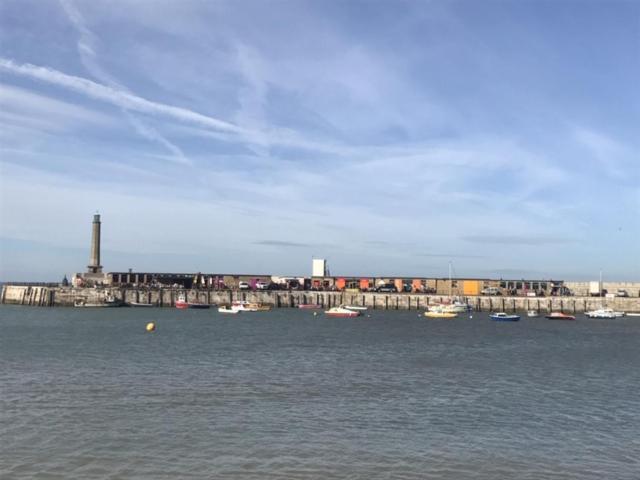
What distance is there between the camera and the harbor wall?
12006cm

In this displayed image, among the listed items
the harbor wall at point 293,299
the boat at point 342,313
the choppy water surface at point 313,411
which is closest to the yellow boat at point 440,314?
the boat at point 342,313

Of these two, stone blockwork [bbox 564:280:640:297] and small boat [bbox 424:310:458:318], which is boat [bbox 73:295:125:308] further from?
stone blockwork [bbox 564:280:640:297]

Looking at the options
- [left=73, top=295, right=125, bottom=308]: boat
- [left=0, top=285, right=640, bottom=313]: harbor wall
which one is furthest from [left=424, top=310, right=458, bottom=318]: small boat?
[left=73, top=295, right=125, bottom=308]: boat

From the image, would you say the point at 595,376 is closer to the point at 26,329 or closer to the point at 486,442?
the point at 486,442

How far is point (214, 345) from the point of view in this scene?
54062 millimetres

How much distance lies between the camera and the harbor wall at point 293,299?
120m

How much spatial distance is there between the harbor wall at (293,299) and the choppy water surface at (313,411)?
6650 centimetres

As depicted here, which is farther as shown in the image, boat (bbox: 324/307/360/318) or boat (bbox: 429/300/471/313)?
boat (bbox: 429/300/471/313)

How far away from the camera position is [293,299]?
130m

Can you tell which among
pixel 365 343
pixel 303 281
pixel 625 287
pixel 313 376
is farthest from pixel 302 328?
pixel 625 287

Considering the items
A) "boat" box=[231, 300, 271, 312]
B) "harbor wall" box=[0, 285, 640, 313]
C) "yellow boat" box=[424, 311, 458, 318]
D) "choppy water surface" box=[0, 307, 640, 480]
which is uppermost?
"harbor wall" box=[0, 285, 640, 313]

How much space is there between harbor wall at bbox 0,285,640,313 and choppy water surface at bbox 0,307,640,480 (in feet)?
218

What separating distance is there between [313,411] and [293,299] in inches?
4035

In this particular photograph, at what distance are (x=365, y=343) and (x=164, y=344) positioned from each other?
57.1ft
